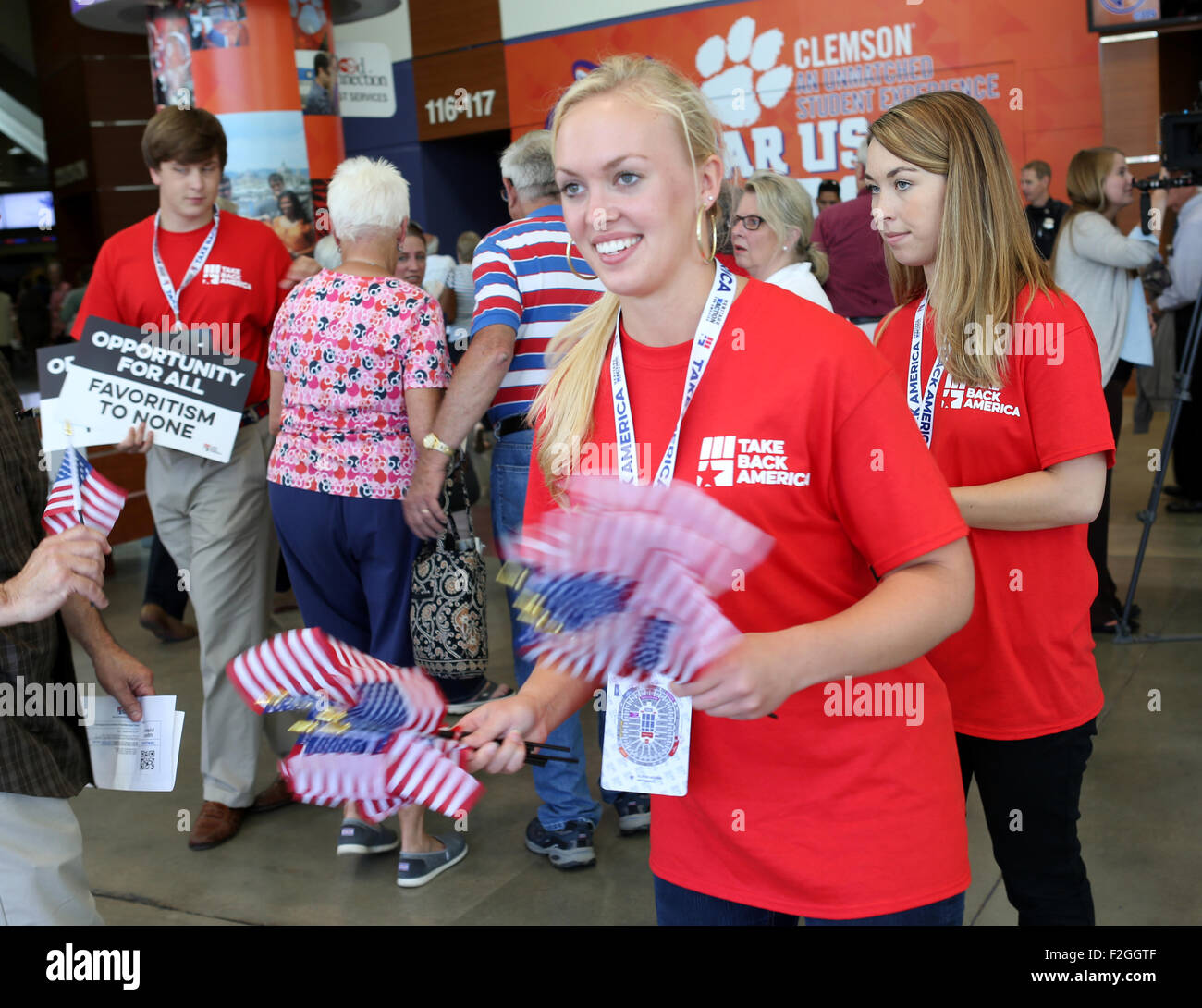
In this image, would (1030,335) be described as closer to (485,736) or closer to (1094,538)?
(485,736)

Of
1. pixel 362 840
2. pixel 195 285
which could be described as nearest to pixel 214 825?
pixel 362 840

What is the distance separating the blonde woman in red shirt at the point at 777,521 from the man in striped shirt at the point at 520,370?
1554mm

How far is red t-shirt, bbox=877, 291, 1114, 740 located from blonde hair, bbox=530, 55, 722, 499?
0.65 metres

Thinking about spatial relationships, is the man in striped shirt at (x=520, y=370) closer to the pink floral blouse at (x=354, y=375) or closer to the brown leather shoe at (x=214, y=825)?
the pink floral blouse at (x=354, y=375)

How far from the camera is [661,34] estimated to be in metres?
11.9

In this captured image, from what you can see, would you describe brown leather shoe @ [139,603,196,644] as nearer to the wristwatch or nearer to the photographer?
the wristwatch

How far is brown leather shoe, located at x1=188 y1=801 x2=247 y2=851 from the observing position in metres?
3.41

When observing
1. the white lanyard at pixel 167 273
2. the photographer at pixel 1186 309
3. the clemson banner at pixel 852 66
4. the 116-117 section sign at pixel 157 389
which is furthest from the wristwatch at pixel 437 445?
the clemson banner at pixel 852 66

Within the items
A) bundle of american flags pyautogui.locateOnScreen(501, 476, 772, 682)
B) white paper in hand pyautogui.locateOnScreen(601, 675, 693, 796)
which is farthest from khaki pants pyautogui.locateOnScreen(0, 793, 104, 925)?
bundle of american flags pyautogui.locateOnScreen(501, 476, 772, 682)

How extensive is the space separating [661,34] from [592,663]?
11958 millimetres

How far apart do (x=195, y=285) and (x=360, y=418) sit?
817 millimetres

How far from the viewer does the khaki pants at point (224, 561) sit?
11.0 feet

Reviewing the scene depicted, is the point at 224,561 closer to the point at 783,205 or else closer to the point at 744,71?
the point at 783,205
